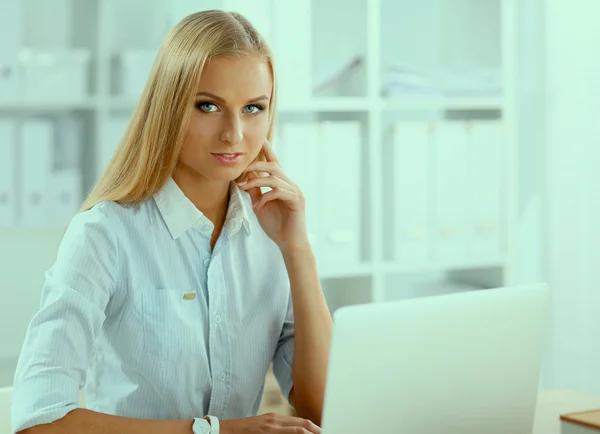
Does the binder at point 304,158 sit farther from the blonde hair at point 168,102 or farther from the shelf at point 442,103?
the blonde hair at point 168,102

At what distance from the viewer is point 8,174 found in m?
2.65

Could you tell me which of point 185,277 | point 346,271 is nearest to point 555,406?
point 185,277

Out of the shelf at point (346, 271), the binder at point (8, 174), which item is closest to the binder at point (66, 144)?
the binder at point (8, 174)

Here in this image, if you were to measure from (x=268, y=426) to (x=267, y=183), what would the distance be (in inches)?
17.9

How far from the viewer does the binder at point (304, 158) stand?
2838mm

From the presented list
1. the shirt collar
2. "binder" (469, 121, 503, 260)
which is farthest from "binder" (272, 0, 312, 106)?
the shirt collar

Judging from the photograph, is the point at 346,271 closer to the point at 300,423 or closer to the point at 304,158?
the point at 304,158

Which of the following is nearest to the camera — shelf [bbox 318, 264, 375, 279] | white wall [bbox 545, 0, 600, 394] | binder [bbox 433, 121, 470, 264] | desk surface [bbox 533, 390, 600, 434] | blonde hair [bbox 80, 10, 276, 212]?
blonde hair [bbox 80, 10, 276, 212]

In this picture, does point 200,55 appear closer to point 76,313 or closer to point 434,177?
point 76,313

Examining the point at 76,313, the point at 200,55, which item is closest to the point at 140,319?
the point at 76,313

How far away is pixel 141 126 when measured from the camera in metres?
1.51

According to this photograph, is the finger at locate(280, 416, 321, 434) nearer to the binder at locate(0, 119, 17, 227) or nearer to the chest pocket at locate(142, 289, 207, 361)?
the chest pocket at locate(142, 289, 207, 361)

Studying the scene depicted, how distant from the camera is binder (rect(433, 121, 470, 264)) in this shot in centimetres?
303

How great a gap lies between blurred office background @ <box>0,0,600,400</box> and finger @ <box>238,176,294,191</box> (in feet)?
4.00
